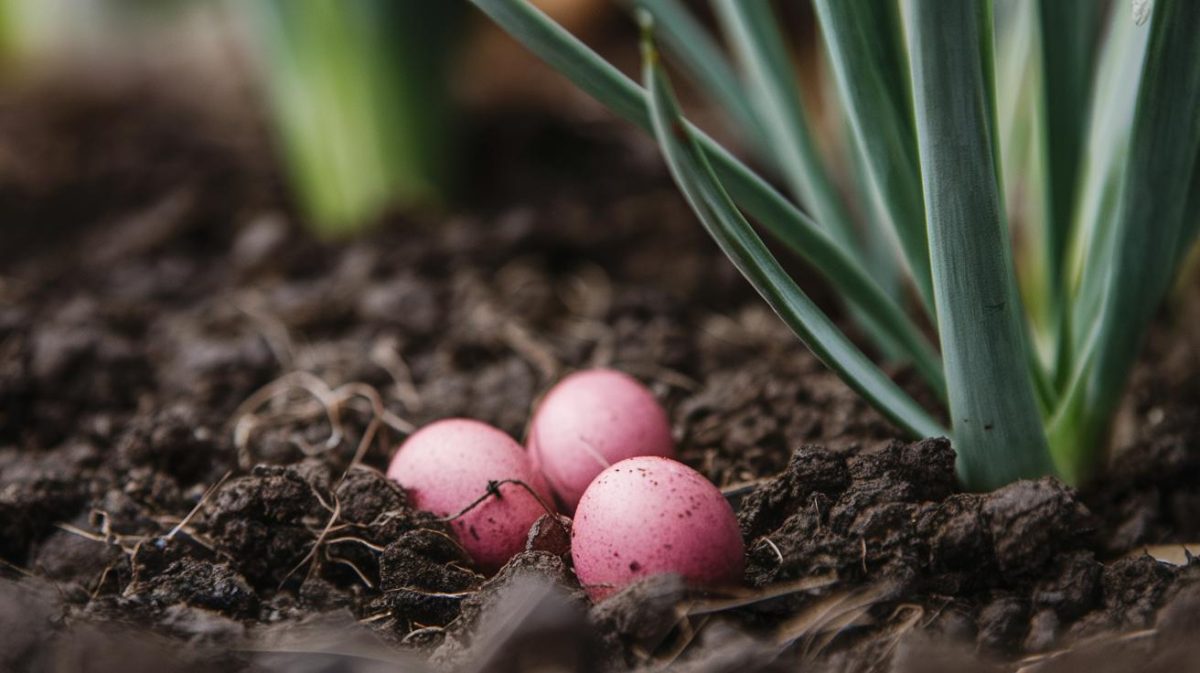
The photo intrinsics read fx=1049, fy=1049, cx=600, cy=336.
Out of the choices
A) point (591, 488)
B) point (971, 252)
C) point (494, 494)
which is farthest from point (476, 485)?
point (971, 252)

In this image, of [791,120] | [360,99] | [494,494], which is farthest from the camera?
[360,99]

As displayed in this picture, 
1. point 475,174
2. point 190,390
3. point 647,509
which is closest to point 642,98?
point 647,509

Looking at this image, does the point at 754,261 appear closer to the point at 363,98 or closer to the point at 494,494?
the point at 494,494

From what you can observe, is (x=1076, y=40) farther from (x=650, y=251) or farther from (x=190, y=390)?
(x=190, y=390)

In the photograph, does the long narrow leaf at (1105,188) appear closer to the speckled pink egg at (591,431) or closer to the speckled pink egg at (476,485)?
the speckled pink egg at (591,431)

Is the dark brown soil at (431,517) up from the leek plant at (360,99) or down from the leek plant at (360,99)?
down

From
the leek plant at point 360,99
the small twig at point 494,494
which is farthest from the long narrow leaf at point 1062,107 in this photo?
the leek plant at point 360,99
